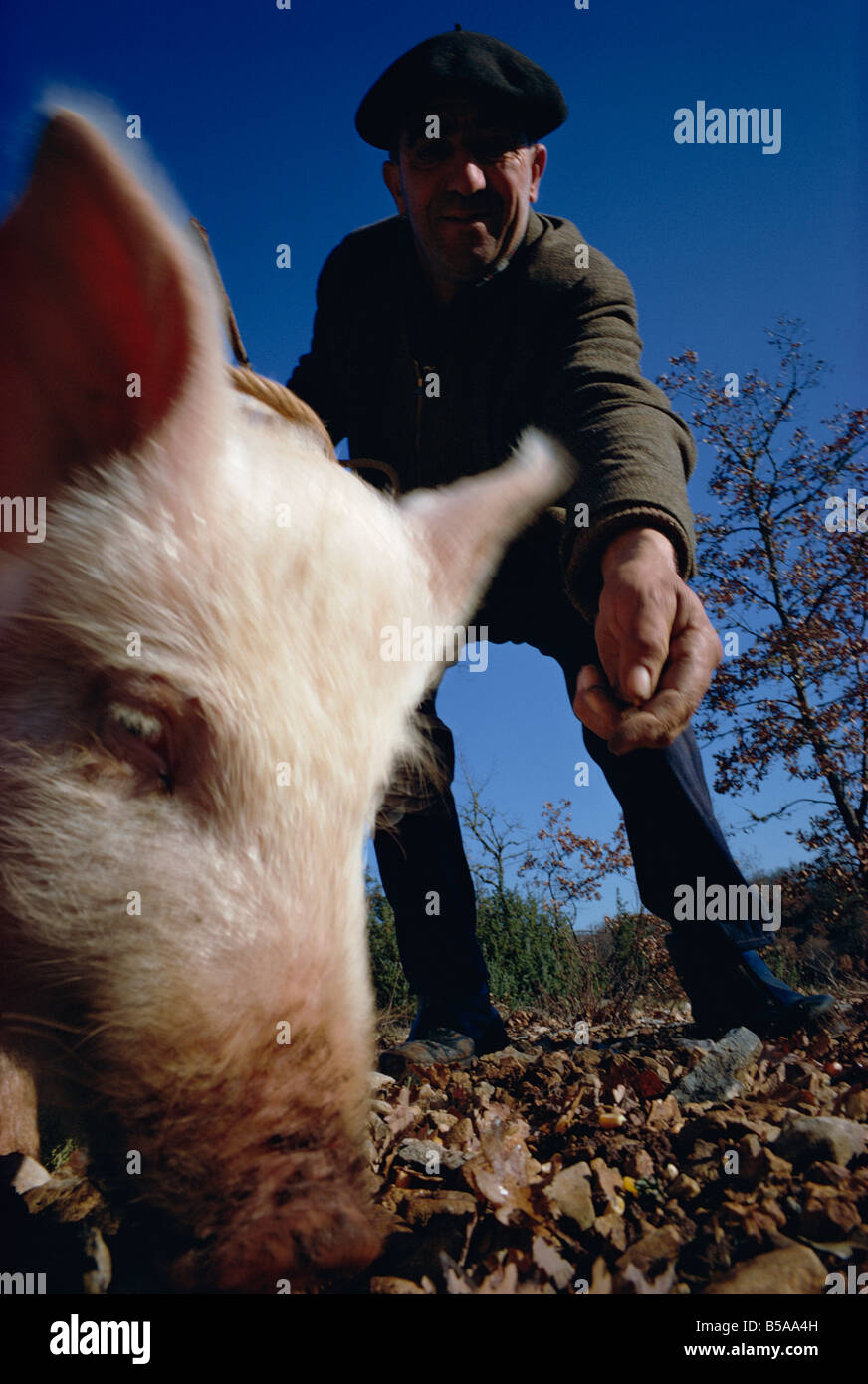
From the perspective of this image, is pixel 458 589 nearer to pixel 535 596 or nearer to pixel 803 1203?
pixel 535 596

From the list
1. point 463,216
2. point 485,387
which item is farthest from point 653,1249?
point 463,216

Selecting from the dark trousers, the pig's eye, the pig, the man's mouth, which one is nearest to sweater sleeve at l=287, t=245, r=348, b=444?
the man's mouth

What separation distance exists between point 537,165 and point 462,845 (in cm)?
251

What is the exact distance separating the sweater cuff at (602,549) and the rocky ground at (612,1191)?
1.10 metres

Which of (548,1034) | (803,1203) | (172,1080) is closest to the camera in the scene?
(172,1080)

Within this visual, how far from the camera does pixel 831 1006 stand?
273cm

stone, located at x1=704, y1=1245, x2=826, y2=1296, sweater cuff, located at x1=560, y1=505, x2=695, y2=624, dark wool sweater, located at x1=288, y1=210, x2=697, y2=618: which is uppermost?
dark wool sweater, located at x1=288, y1=210, x2=697, y2=618

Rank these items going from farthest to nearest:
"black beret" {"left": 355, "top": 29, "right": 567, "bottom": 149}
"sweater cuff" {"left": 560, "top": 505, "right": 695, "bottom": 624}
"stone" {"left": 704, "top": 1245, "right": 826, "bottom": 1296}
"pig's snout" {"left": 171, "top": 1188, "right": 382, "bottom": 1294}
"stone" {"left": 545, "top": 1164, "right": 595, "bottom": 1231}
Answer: "black beret" {"left": 355, "top": 29, "right": 567, "bottom": 149}
"sweater cuff" {"left": 560, "top": 505, "right": 695, "bottom": 624}
"stone" {"left": 545, "top": 1164, "right": 595, "bottom": 1231}
"stone" {"left": 704, "top": 1245, "right": 826, "bottom": 1296}
"pig's snout" {"left": 171, "top": 1188, "right": 382, "bottom": 1294}

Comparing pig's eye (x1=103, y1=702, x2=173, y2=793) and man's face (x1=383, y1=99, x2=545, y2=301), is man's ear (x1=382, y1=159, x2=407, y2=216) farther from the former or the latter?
pig's eye (x1=103, y1=702, x2=173, y2=793)

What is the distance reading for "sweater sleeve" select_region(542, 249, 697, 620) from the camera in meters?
1.87

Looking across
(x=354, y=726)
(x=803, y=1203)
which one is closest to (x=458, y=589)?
(x=354, y=726)

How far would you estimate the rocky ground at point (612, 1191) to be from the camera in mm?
1229

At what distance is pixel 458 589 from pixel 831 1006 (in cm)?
190

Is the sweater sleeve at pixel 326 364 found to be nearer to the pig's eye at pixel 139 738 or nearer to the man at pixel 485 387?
the man at pixel 485 387
